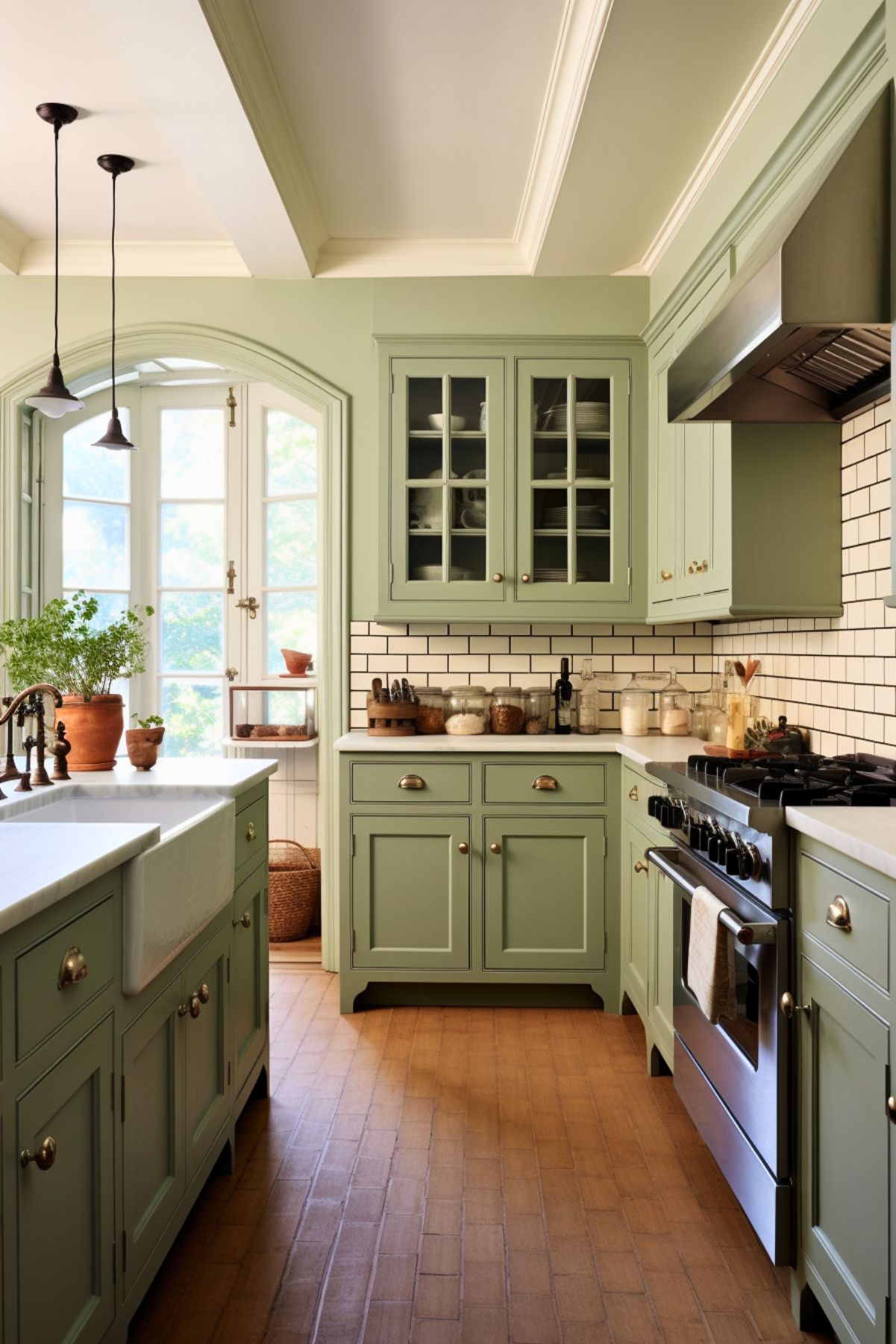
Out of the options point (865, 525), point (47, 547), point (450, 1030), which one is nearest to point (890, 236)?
point (865, 525)

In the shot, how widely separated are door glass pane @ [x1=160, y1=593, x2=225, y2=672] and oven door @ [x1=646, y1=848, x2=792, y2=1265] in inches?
128

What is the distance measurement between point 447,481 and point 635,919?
1824 millimetres

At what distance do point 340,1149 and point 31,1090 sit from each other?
1.38 metres

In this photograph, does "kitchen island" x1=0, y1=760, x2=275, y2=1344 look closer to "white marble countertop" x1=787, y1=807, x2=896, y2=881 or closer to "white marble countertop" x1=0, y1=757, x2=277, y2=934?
"white marble countertop" x1=0, y1=757, x2=277, y2=934

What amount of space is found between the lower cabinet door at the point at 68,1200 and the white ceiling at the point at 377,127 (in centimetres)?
228

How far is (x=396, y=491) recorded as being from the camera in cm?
373

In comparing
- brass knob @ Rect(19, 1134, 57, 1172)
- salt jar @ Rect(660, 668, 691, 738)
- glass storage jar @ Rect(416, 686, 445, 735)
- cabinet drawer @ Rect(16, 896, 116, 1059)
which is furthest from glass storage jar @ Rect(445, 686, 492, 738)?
brass knob @ Rect(19, 1134, 57, 1172)

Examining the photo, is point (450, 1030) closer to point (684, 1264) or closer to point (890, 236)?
point (684, 1264)

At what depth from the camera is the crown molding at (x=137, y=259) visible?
3848 mm

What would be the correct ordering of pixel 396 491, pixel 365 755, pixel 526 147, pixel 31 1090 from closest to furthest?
pixel 31 1090, pixel 526 147, pixel 365 755, pixel 396 491

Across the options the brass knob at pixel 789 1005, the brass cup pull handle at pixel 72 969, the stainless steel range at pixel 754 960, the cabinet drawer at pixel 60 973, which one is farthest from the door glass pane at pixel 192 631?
the brass knob at pixel 789 1005

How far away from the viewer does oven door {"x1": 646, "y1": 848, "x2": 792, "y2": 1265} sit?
1.79 meters

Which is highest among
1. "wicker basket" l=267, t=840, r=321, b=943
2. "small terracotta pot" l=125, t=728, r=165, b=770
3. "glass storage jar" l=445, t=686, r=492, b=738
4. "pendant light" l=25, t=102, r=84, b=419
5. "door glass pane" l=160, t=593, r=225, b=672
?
"pendant light" l=25, t=102, r=84, b=419

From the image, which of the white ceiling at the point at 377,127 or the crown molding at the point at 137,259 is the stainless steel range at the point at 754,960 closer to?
the white ceiling at the point at 377,127
